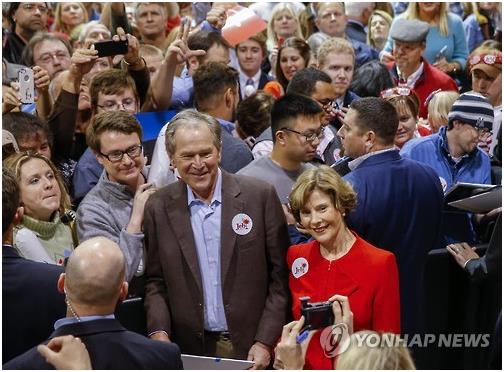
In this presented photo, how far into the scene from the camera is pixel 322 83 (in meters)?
6.51

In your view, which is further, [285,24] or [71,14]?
[71,14]

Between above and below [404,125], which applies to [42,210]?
below

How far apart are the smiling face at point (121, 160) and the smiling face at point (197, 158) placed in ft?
1.45

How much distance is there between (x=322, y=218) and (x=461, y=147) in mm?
1871

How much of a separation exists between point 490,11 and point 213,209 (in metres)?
7.10

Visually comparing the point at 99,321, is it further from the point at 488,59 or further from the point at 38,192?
the point at 488,59

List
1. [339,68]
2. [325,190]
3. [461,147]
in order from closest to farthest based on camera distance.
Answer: [325,190]
[461,147]
[339,68]

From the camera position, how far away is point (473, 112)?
19.9ft

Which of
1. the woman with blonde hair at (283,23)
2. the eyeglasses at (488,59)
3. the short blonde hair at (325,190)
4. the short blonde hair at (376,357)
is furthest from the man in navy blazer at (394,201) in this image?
the woman with blonde hair at (283,23)

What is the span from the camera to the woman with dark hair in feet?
24.9

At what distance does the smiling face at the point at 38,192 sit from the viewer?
490cm

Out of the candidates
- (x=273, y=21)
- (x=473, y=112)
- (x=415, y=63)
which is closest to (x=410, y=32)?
(x=415, y=63)

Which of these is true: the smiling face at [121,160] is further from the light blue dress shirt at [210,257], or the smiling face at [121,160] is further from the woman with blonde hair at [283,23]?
the woman with blonde hair at [283,23]

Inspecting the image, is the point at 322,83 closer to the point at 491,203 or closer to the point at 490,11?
the point at 491,203
